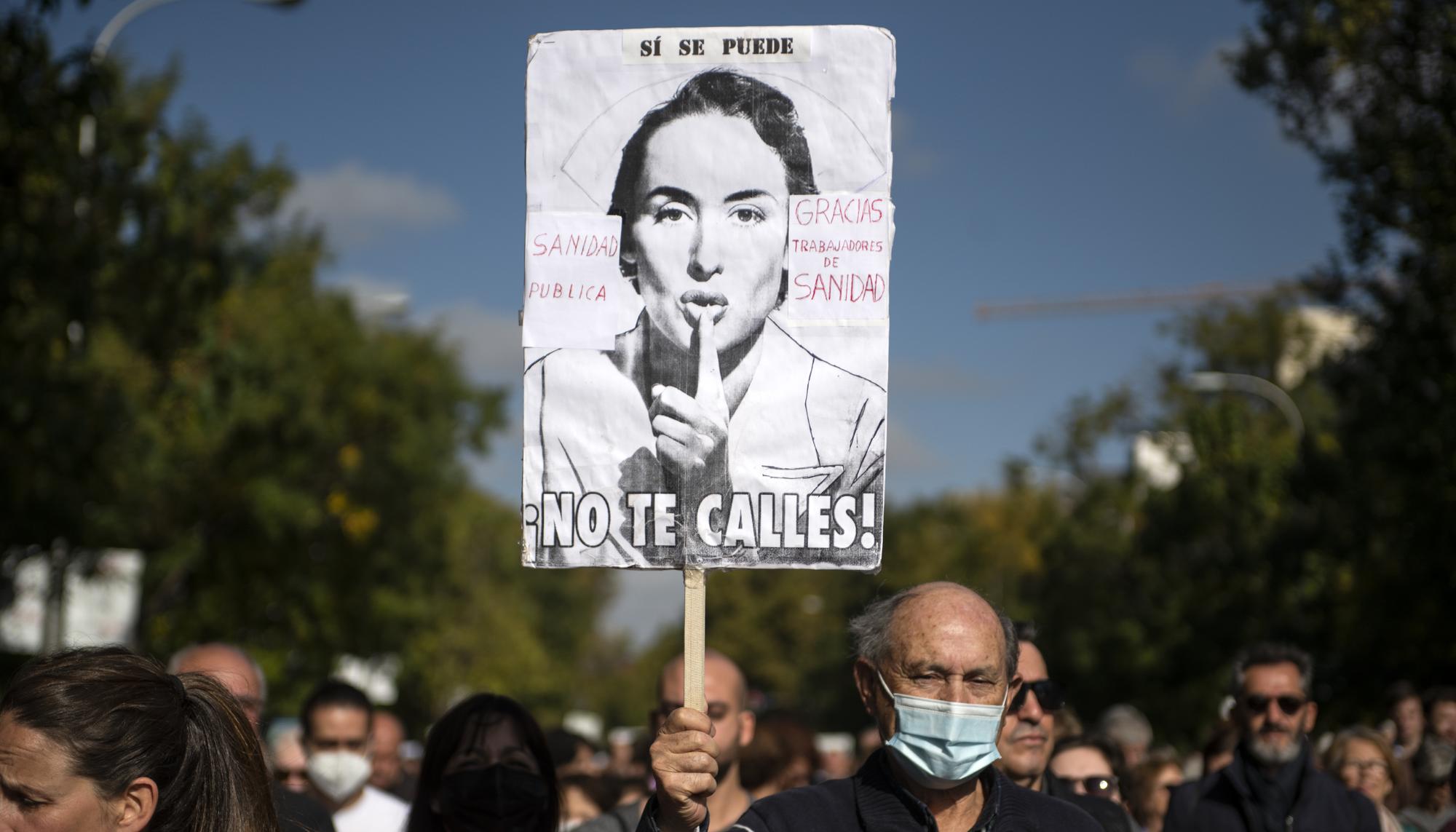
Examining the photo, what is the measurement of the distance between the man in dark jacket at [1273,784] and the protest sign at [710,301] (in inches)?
118

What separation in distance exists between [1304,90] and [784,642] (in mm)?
67196

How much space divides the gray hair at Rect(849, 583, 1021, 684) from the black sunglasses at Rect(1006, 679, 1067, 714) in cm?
88

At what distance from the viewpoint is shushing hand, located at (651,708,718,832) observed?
4.00 meters

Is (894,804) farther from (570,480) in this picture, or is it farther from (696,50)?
(696,50)

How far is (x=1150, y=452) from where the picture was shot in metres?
78.4

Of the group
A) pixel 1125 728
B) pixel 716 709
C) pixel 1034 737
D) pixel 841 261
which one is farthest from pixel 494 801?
pixel 1125 728

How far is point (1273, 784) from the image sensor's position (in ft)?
21.8

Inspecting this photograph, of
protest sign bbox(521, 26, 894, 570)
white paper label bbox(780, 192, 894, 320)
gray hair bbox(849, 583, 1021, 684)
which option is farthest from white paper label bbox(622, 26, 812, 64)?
gray hair bbox(849, 583, 1021, 684)

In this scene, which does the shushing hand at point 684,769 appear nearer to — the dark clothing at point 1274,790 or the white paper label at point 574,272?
the white paper label at point 574,272

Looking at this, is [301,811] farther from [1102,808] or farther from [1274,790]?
[1274,790]

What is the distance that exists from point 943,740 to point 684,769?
714 mm

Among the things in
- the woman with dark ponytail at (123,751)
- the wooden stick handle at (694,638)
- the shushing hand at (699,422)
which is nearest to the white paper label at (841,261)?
the shushing hand at (699,422)

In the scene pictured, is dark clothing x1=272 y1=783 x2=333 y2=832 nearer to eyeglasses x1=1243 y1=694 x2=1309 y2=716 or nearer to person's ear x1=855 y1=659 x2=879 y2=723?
person's ear x1=855 y1=659 x2=879 y2=723

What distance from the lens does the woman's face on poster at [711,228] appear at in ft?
14.6
